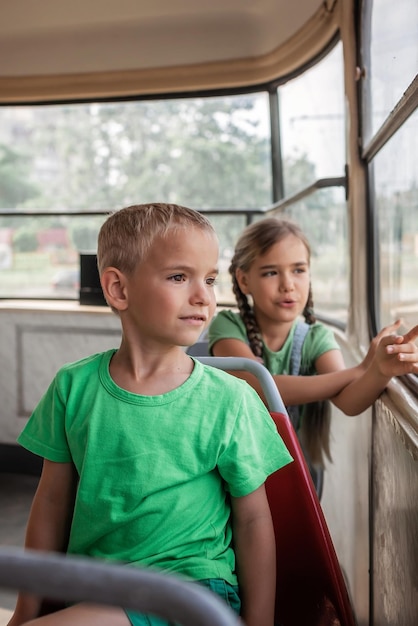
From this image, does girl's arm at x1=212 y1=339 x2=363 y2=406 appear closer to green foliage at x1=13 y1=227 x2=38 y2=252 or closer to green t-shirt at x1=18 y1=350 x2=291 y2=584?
green t-shirt at x1=18 y1=350 x2=291 y2=584

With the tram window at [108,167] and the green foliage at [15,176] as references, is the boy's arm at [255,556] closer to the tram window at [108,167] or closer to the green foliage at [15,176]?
the tram window at [108,167]

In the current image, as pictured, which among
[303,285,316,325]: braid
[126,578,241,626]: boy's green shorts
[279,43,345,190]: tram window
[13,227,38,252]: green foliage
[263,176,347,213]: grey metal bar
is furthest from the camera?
[13,227,38,252]: green foliage

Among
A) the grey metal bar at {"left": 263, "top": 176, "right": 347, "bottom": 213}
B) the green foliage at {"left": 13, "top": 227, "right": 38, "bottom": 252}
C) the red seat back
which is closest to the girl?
the red seat back

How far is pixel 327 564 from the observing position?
1.21m

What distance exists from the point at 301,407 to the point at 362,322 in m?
0.63

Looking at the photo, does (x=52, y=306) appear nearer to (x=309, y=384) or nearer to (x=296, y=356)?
(x=296, y=356)

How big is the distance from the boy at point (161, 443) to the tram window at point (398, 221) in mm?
646

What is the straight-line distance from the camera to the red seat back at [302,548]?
1.21 metres

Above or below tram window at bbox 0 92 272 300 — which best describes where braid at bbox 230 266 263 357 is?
below

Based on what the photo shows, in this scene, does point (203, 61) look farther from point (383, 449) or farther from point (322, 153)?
point (383, 449)

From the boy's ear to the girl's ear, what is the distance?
0.87 m

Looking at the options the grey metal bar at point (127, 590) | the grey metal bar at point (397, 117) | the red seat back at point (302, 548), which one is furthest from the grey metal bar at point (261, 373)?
the grey metal bar at point (127, 590)

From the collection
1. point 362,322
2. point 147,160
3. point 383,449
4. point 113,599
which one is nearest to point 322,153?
point 362,322

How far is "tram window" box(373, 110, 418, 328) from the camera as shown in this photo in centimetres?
166
